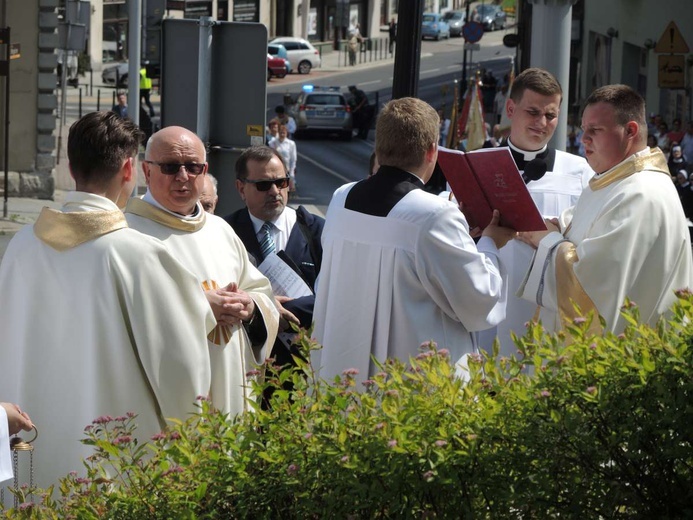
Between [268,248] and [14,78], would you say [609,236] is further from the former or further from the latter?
[14,78]

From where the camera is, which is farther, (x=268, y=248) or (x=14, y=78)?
(x=14, y=78)

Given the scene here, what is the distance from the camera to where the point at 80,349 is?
4.73 m

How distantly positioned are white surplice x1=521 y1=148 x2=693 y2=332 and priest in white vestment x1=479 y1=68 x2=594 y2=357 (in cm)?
72

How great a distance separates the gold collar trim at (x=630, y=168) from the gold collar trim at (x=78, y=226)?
88.0 inches

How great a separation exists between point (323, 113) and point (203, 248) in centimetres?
3821

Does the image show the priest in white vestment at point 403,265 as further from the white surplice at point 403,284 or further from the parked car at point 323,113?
the parked car at point 323,113

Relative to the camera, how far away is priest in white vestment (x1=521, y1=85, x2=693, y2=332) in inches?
224

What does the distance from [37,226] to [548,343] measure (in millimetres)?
2051

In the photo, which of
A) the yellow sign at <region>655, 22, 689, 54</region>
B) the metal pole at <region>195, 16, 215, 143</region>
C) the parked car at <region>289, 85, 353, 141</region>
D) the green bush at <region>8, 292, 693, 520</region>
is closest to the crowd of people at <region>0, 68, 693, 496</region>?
the green bush at <region>8, 292, 693, 520</region>

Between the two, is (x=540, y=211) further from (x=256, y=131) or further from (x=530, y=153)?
(x=256, y=131)

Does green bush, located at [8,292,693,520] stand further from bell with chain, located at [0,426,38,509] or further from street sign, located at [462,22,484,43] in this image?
street sign, located at [462,22,484,43]

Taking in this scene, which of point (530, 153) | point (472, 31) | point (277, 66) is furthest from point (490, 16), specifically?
point (530, 153)

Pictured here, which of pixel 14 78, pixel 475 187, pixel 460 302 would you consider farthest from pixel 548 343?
pixel 14 78

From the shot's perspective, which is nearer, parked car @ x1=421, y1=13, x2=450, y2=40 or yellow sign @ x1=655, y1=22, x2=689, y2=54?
yellow sign @ x1=655, y1=22, x2=689, y2=54
